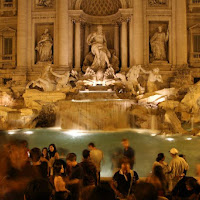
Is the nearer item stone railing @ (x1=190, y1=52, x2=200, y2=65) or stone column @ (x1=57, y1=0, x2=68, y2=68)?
stone column @ (x1=57, y1=0, x2=68, y2=68)

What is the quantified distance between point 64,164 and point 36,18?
16.5 metres

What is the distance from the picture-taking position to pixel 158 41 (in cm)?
1745

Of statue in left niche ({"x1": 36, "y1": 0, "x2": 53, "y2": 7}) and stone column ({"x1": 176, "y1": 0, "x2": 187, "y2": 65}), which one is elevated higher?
statue in left niche ({"x1": 36, "y1": 0, "x2": 53, "y2": 7})

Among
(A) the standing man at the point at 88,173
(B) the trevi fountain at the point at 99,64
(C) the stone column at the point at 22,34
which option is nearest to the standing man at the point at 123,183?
(A) the standing man at the point at 88,173

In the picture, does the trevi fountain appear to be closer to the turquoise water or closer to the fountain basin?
the fountain basin

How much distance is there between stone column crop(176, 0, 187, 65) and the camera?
17.1 m

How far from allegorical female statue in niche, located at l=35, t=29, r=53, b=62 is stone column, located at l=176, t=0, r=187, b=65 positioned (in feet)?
31.6

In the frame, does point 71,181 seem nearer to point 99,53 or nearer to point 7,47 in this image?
point 99,53

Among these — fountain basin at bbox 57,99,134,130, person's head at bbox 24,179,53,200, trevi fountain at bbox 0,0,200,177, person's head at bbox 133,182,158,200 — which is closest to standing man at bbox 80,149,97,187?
person's head at bbox 24,179,53,200

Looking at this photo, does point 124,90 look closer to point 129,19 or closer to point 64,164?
point 129,19

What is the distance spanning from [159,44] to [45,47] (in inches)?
342

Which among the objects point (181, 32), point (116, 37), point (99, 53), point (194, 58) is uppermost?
point (116, 37)

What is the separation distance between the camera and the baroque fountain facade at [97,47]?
14.7m

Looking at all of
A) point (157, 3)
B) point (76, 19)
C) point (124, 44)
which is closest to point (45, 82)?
point (76, 19)
